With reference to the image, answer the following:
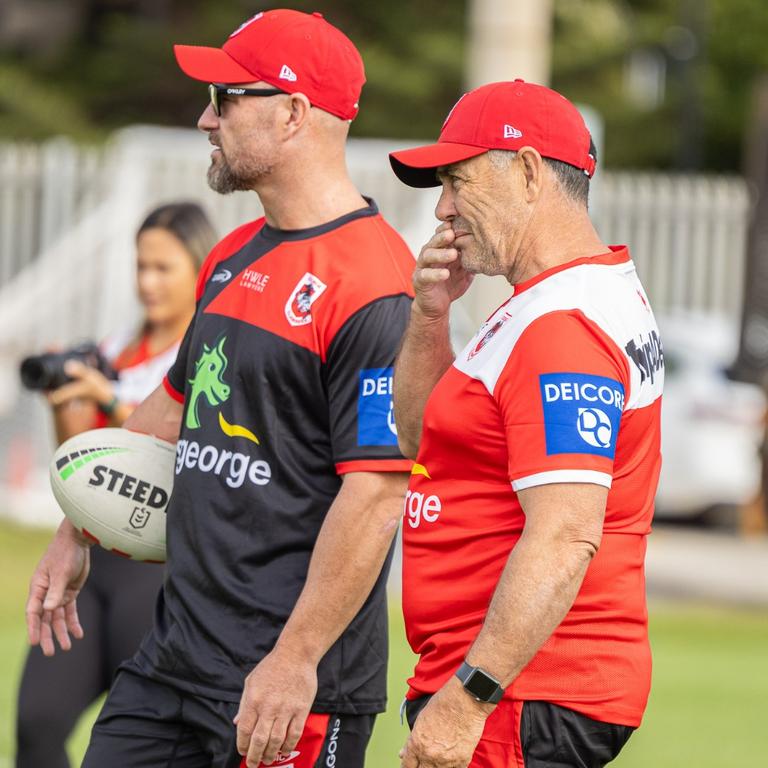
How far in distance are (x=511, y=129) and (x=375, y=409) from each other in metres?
0.78

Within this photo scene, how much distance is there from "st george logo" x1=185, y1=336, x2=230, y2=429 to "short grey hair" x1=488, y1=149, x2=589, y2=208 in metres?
0.91

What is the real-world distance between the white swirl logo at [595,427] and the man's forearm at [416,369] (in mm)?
602

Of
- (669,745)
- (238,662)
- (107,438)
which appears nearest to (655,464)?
(238,662)

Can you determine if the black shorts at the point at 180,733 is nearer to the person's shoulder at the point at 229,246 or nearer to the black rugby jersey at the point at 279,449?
the black rugby jersey at the point at 279,449

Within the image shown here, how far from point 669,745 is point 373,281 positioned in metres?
4.74

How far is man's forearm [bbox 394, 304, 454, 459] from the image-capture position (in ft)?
11.9

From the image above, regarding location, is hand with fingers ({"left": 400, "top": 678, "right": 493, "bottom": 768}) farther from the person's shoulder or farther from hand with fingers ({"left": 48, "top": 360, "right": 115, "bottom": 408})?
hand with fingers ({"left": 48, "top": 360, "right": 115, "bottom": 408})

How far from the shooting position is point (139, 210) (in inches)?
533

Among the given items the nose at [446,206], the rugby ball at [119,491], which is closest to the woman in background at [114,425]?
the rugby ball at [119,491]

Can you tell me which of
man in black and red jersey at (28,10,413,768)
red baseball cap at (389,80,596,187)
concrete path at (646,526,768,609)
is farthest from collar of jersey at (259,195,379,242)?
concrete path at (646,526,768,609)

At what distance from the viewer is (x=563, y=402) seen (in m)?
3.12

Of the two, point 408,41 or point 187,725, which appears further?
point 408,41

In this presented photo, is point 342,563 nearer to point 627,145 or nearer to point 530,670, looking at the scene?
point 530,670

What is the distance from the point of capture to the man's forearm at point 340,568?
3.65 m
